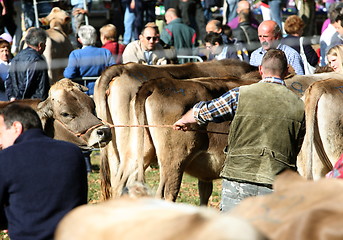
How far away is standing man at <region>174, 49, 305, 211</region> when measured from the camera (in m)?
5.41

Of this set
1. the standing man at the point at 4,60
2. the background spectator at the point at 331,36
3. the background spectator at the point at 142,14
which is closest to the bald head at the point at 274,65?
the standing man at the point at 4,60

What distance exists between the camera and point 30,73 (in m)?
9.46

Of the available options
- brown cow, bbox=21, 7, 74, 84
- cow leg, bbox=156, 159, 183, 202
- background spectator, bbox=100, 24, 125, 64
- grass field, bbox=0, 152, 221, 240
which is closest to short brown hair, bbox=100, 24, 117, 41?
background spectator, bbox=100, 24, 125, 64

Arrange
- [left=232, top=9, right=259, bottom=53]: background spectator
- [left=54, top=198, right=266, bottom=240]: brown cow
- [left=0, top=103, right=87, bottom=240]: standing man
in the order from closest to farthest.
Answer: [left=54, top=198, right=266, bottom=240]: brown cow, [left=0, top=103, right=87, bottom=240]: standing man, [left=232, top=9, right=259, bottom=53]: background spectator

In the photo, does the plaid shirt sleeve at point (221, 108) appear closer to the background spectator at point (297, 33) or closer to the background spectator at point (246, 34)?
the background spectator at point (297, 33)

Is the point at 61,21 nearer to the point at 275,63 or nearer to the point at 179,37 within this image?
the point at 179,37

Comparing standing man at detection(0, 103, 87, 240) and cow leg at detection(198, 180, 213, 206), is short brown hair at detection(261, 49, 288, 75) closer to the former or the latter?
standing man at detection(0, 103, 87, 240)

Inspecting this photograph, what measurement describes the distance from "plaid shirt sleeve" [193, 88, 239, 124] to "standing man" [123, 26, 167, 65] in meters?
5.34

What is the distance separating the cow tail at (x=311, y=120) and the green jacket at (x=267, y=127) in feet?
5.83

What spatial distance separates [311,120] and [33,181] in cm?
399

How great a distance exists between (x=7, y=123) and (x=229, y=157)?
2.06m

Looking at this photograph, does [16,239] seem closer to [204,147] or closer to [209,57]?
[204,147]

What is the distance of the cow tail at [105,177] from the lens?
8398mm

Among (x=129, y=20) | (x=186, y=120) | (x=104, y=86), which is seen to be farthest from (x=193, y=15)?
(x=186, y=120)
